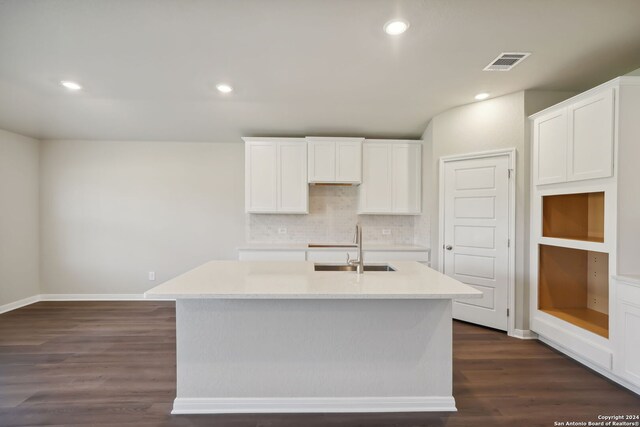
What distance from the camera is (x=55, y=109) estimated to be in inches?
140

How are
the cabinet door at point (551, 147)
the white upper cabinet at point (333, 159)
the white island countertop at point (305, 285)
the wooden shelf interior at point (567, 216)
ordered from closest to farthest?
the white island countertop at point (305, 285)
the cabinet door at point (551, 147)
the wooden shelf interior at point (567, 216)
the white upper cabinet at point (333, 159)

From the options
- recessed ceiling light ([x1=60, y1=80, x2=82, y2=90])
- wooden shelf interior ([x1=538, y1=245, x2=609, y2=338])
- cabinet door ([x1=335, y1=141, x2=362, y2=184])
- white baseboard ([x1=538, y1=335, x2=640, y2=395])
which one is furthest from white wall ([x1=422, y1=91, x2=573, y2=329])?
recessed ceiling light ([x1=60, y1=80, x2=82, y2=90])

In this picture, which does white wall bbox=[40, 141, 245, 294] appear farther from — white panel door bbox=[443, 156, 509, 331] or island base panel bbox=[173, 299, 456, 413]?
white panel door bbox=[443, 156, 509, 331]

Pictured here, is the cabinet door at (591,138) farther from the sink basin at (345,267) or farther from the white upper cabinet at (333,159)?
the white upper cabinet at (333,159)

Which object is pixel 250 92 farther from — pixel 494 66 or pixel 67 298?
pixel 67 298

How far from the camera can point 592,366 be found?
2477 millimetres

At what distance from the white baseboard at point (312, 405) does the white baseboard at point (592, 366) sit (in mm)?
1428

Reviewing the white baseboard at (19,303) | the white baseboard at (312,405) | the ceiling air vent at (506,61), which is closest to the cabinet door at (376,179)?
the ceiling air vent at (506,61)

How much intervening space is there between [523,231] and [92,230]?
581 cm

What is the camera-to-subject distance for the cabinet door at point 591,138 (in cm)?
228

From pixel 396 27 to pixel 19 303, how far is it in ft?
19.2

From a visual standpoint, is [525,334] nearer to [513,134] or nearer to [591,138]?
[591,138]

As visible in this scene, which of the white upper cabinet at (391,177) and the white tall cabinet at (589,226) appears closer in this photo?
the white tall cabinet at (589,226)

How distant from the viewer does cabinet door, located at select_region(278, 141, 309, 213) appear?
13.6 feet
